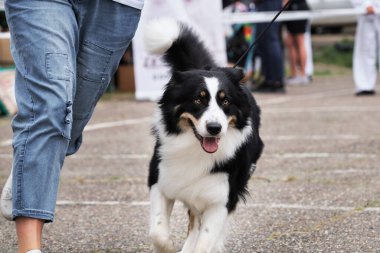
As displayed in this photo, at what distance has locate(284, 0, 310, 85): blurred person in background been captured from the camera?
1272 cm

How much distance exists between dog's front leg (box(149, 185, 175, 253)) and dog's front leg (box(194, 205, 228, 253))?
0.13 meters

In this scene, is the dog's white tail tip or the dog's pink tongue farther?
the dog's white tail tip

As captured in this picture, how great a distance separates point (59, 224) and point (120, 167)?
5.74 feet

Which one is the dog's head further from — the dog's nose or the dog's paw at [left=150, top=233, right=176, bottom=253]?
the dog's paw at [left=150, top=233, right=176, bottom=253]

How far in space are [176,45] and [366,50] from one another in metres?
6.87

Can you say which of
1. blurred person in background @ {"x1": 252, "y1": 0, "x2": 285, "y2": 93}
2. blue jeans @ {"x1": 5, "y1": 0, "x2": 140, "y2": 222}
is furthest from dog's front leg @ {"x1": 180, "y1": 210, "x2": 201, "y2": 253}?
blurred person in background @ {"x1": 252, "y1": 0, "x2": 285, "y2": 93}

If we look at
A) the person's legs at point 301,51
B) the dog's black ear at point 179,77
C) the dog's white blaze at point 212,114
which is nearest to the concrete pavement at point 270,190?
the dog's white blaze at point 212,114

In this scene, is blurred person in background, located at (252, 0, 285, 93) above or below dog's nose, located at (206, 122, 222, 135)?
below

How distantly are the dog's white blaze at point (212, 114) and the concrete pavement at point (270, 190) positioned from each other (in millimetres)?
711

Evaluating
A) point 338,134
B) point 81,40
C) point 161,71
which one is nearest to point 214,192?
point 81,40

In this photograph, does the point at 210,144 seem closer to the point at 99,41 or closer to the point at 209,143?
the point at 209,143

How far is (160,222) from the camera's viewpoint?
3635mm

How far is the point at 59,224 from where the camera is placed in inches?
173

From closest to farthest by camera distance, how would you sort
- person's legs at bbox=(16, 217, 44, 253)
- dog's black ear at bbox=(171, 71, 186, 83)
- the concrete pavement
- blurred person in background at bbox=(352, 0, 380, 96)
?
1. person's legs at bbox=(16, 217, 44, 253)
2. dog's black ear at bbox=(171, 71, 186, 83)
3. the concrete pavement
4. blurred person in background at bbox=(352, 0, 380, 96)
